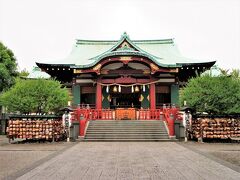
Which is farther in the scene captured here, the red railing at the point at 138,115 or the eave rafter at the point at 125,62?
the eave rafter at the point at 125,62

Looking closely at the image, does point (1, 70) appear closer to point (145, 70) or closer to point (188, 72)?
point (145, 70)

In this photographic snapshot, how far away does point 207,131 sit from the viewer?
18.2 metres

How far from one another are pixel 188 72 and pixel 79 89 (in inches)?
430

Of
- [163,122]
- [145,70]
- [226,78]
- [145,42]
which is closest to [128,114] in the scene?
[163,122]

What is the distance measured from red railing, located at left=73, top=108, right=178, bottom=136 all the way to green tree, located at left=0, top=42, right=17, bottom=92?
11634 mm

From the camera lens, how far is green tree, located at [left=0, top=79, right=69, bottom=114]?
1978cm

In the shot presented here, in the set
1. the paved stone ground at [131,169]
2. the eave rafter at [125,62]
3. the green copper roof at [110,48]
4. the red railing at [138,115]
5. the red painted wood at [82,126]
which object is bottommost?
the paved stone ground at [131,169]

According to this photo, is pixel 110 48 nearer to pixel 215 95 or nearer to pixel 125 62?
pixel 125 62

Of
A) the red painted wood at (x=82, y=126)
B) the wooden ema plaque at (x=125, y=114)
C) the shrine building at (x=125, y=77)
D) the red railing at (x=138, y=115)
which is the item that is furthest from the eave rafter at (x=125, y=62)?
the red painted wood at (x=82, y=126)

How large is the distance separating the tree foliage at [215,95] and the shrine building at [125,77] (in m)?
4.95

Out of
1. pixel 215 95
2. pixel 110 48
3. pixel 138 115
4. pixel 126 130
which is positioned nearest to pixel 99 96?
pixel 138 115

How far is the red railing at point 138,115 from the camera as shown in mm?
19969

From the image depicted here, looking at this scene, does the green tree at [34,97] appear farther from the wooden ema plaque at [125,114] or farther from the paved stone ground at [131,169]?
the paved stone ground at [131,169]

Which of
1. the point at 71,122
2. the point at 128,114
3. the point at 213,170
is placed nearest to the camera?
the point at 213,170
